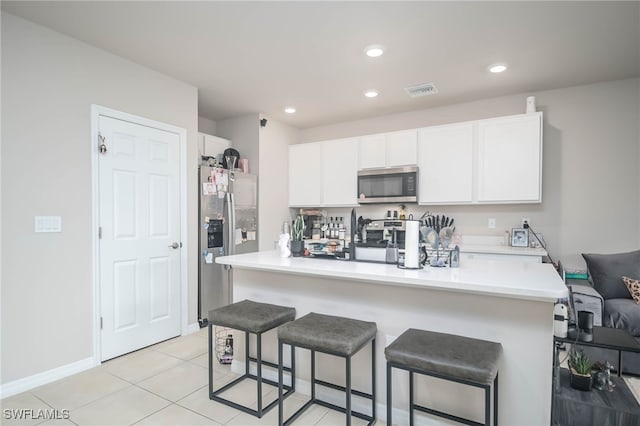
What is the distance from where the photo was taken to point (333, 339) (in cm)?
180

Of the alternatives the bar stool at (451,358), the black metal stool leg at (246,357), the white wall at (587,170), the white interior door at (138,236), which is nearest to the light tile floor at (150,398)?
the black metal stool leg at (246,357)

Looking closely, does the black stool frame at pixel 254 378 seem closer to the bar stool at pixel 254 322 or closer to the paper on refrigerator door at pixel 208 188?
the bar stool at pixel 254 322

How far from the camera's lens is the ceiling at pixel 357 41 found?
233cm

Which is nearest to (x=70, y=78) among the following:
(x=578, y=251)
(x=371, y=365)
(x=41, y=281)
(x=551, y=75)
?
(x=41, y=281)

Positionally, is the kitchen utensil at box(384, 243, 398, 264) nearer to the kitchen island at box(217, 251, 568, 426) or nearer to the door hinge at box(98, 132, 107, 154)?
the kitchen island at box(217, 251, 568, 426)

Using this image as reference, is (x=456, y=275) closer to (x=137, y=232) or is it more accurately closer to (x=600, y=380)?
(x=600, y=380)

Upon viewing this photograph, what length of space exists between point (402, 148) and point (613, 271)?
241cm

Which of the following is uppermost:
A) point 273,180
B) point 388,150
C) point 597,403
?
point 388,150

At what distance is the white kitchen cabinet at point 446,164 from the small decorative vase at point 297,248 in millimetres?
2159

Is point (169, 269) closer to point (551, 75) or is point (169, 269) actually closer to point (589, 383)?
point (589, 383)

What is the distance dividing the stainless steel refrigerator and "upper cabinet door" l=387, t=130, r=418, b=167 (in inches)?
72.1

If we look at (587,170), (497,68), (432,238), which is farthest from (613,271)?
(432,238)

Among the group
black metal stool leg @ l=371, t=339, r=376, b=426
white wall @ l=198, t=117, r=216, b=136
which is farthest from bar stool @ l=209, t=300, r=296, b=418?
white wall @ l=198, t=117, r=216, b=136

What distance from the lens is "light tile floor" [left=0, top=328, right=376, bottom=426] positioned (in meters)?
2.09
